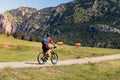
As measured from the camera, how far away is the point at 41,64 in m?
29.4

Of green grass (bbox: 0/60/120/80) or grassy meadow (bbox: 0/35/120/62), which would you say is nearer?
green grass (bbox: 0/60/120/80)

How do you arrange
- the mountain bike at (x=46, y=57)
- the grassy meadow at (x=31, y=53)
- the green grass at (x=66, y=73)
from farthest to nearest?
the grassy meadow at (x=31, y=53), the mountain bike at (x=46, y=57), the green grass at (x=66, y=73)

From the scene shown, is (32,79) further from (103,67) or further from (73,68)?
(103,67)

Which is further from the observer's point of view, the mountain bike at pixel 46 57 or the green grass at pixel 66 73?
the mountain bike at pixel 46 57

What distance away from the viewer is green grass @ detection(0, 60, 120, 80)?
22334 millimetres

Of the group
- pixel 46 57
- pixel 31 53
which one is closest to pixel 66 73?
pixel 46 57

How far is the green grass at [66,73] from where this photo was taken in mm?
22334

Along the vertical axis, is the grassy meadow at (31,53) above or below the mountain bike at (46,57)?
below

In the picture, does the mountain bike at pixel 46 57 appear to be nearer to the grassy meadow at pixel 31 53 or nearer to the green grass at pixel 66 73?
the green grass at pixel 66 73

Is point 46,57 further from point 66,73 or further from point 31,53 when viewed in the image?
point 31,53

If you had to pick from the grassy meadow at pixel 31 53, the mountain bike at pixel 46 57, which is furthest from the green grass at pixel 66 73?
the grassy meadow at pixel 31 53

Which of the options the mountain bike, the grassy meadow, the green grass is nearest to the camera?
the green grass

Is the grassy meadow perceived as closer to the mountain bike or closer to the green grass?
the mountain bike

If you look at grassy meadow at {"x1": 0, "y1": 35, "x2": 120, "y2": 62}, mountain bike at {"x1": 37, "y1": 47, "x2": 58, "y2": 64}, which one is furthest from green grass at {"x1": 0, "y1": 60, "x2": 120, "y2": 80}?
grassy meadow at {"x1": 0, "y1": 35, "x2": 120, "y2": 62}
